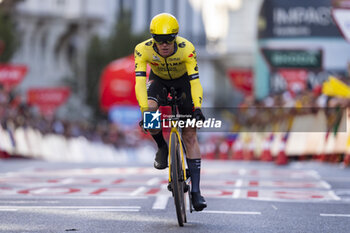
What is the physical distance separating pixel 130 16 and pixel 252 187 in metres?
46.0

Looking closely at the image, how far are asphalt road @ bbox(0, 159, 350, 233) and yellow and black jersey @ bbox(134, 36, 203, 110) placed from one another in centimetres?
121

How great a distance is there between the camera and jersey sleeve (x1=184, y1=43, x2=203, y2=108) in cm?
805

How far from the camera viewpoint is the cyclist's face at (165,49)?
809 centimetres

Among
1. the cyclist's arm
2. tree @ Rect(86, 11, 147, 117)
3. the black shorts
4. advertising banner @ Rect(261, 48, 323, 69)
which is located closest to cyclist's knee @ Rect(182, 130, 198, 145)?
the black shorts

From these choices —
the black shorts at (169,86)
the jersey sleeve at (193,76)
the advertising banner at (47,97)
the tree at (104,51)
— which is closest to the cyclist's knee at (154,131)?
the black shorts at (169,86)

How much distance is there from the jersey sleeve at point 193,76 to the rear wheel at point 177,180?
404mm

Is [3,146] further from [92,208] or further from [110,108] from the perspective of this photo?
[92,208]

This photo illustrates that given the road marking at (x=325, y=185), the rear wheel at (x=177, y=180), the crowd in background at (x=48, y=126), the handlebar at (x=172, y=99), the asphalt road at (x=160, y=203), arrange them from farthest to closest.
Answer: the crowd in background at (x=48, y=126), the road marking at (x=325, y=185), the handlebar at (x=172, y=99), the asphalt road at (x=160, y=203), the rear wheel at (x=177, y=180)

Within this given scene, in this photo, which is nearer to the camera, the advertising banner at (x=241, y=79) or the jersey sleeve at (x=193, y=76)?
the jersey sleeve at (x=193, y=76)

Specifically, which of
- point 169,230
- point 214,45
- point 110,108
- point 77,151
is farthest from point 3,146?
point 214,45

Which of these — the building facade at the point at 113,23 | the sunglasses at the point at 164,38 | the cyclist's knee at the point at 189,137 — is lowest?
the building facade at the point at 113,23

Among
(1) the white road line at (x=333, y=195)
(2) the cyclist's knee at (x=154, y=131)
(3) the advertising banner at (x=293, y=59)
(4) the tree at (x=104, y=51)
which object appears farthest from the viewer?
(4) the tree at (x=104, y=51)

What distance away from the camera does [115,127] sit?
37.0 m

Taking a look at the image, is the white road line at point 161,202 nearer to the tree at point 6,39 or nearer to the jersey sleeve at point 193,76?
the jersey sleeve at point 193,76
